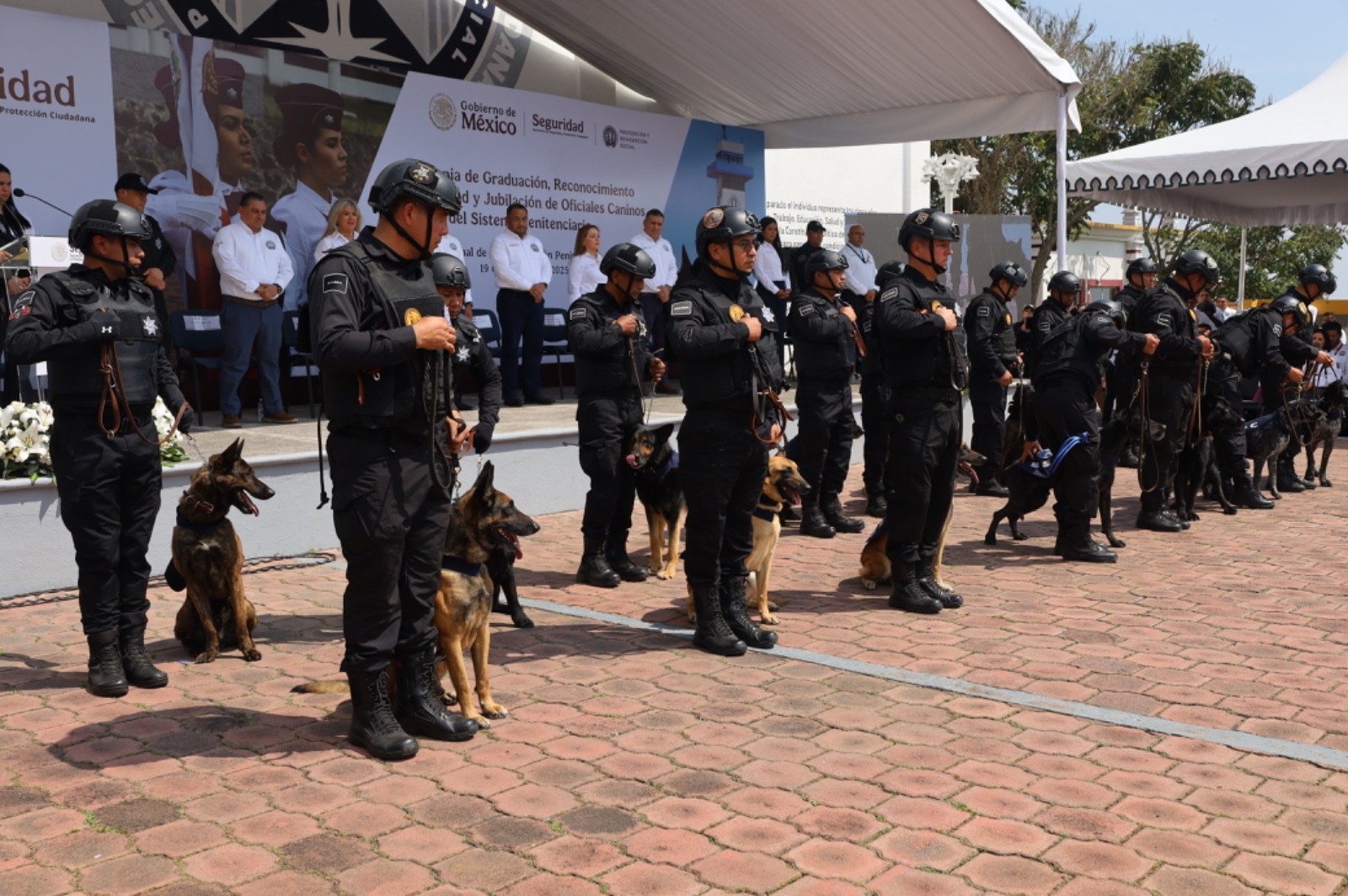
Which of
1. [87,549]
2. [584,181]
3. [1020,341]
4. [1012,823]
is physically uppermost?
[584,181]

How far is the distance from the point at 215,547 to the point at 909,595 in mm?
4057

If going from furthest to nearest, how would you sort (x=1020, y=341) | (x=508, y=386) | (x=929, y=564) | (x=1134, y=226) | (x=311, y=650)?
1. (x=1134, y=226)
2. (x=1020, y=341)
3. (x=508, y=386)
4. (x=929, y=564)
5. (x=311, y=650)

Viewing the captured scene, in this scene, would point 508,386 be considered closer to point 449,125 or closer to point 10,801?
point 449,125

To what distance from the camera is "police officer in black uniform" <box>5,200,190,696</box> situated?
573cm

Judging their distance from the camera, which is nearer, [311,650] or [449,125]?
[311,650]

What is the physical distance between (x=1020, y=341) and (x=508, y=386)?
5959 mm

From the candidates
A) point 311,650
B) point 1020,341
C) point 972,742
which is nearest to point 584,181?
point 1020,341

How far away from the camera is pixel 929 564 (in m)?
7.79

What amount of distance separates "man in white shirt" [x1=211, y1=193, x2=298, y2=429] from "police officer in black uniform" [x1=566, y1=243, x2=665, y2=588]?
4352 mm

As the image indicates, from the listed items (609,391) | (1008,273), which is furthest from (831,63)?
(609,391)

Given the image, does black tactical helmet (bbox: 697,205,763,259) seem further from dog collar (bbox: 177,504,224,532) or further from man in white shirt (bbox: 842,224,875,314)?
man in white shirt (bbox: 842,224,875,314)

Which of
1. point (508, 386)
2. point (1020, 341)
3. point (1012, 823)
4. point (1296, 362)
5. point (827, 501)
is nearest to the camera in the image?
point (1012, 823)

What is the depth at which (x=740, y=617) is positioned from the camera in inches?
265

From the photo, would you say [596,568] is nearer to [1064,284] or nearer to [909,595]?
[909,595]
